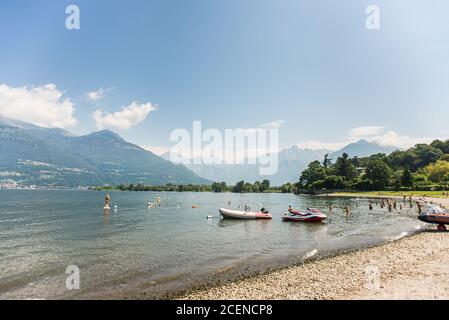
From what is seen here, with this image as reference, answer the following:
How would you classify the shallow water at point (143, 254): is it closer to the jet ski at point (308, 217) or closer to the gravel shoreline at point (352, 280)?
the gravel shoreline at point (352, 280)

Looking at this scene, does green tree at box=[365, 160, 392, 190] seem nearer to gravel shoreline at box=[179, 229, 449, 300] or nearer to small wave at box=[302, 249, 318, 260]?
gravel shoreline at box=[179, 229, 449, 300]

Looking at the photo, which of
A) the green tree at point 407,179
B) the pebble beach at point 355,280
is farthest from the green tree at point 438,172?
the pebble beach at point 355,280

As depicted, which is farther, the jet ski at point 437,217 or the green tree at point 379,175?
the green tree at point 379,175

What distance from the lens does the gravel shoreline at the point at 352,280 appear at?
15.9 meters

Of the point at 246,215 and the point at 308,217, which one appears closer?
the point at 308,217

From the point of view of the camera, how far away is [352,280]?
18.5 m

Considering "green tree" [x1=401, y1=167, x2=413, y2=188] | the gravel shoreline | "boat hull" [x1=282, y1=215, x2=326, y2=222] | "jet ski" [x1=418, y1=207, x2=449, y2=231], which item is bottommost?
"boat hull" [x1=282, y1=215, x2=326, y2=222]

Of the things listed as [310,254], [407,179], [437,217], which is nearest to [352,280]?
[310,254]

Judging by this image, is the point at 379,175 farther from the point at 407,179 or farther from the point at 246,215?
the point at 246,215

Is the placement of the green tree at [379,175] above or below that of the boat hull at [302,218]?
above

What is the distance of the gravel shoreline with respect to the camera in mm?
15945

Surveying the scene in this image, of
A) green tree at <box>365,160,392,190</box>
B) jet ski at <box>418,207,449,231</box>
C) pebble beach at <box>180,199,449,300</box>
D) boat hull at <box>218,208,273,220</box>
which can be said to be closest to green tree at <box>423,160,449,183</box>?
green tree at <box>365,160,392,190</box>

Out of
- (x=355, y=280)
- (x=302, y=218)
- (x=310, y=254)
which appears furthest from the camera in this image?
(x=302, y=218)
